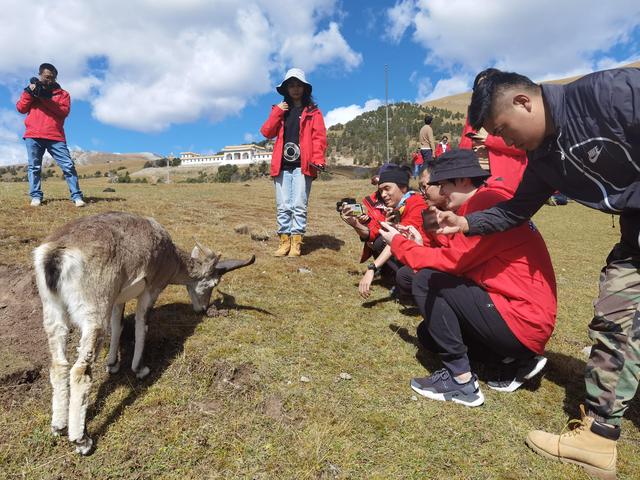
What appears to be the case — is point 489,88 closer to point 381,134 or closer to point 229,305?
point 229,305

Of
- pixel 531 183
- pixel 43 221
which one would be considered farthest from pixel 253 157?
pixel 531 183

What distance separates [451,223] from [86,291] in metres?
3.22

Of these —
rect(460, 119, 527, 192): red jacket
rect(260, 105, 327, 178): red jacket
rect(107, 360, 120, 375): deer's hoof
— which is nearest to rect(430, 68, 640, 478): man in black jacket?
rect(460, 119, 527, 192): red jacket

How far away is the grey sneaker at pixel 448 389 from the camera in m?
3.81

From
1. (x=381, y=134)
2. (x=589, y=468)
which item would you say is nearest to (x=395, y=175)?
(x=589, y=468)

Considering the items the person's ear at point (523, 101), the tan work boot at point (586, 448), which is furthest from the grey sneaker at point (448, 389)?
the person's ear at point (523, 101)

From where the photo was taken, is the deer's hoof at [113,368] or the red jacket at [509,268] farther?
the deer's hoof at [113,368]

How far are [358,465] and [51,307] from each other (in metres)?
2.72

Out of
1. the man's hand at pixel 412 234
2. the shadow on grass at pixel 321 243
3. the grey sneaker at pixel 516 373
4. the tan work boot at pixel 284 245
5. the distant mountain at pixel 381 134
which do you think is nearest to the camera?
the grey sneaker at pixel 516 373

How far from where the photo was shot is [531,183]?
3.50 metres

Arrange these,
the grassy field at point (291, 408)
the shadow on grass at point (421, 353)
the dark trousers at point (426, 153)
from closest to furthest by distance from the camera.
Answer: the grassy field at point (291, 408), the shadow on grass at point (421, 353), the dark trousers at point (426, 153)

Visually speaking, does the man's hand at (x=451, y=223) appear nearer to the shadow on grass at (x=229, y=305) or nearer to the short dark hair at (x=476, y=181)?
the short dark hair at (x=476, y=181)

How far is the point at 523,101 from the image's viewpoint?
2910 millimetres

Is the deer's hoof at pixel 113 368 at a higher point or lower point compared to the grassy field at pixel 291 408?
higher
